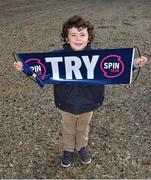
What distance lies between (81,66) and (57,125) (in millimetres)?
1786

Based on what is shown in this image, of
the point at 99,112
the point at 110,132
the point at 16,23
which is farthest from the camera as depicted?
the point at 16,23

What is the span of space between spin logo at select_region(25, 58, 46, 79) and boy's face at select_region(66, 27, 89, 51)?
1.48 ft

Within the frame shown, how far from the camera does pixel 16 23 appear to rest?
39.1ft

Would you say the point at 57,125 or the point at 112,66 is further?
the point at 57,125

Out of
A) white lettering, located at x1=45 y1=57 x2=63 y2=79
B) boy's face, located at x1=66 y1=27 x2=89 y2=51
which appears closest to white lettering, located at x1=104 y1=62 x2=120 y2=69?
boy's face, located at x1=66 y1=27 x2=89 y2=51

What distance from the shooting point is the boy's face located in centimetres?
391

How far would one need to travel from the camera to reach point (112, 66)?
13.5ft

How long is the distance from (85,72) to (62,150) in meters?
1.40

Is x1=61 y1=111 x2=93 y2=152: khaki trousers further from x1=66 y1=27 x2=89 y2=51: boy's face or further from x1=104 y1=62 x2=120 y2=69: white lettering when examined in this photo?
x1=66 y1=27 x2=89 y2=51: boy's face

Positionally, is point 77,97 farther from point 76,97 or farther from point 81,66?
point 81,66

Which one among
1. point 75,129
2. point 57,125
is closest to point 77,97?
point 75,129

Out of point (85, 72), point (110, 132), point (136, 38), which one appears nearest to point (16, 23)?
point (136, 38)

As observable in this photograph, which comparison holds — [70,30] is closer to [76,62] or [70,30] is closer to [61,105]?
[76,62]

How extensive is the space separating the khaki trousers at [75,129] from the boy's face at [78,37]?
2.67ft
